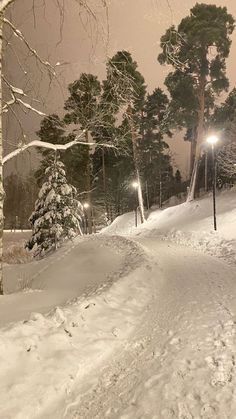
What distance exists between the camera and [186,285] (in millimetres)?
9781

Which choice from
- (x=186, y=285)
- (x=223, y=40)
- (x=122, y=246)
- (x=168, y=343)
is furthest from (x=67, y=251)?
(x=223, y=40)

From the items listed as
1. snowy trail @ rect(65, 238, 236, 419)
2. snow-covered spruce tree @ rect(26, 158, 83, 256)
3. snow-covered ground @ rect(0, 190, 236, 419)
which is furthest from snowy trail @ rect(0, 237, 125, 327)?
snow-covered spruce tree @ rect(26, 158, 83, 256)

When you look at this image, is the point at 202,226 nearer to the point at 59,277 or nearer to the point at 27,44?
the point at 59,277

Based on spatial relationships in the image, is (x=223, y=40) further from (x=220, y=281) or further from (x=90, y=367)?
(x=90, y=367)

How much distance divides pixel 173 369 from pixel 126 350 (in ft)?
3.50

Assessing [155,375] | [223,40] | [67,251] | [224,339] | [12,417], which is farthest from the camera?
[223,40]

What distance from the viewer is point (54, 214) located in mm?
22031

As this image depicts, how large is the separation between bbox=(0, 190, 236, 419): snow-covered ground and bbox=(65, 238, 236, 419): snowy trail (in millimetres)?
13

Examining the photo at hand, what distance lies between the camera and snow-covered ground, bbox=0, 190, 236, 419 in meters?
4.23

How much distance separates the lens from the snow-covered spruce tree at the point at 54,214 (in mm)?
22078

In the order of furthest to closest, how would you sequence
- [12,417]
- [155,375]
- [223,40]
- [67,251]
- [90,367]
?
1. [223,40]
2. [67,251]
3. [90,367]
4. [155,375]
5. [12,417]

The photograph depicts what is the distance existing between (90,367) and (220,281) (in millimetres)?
5793

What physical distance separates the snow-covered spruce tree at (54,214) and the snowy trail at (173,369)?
14.3 metres

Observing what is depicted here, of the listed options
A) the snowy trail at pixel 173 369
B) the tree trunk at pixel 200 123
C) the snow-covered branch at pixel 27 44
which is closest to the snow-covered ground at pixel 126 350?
the snowy trail at pixel 173 369
